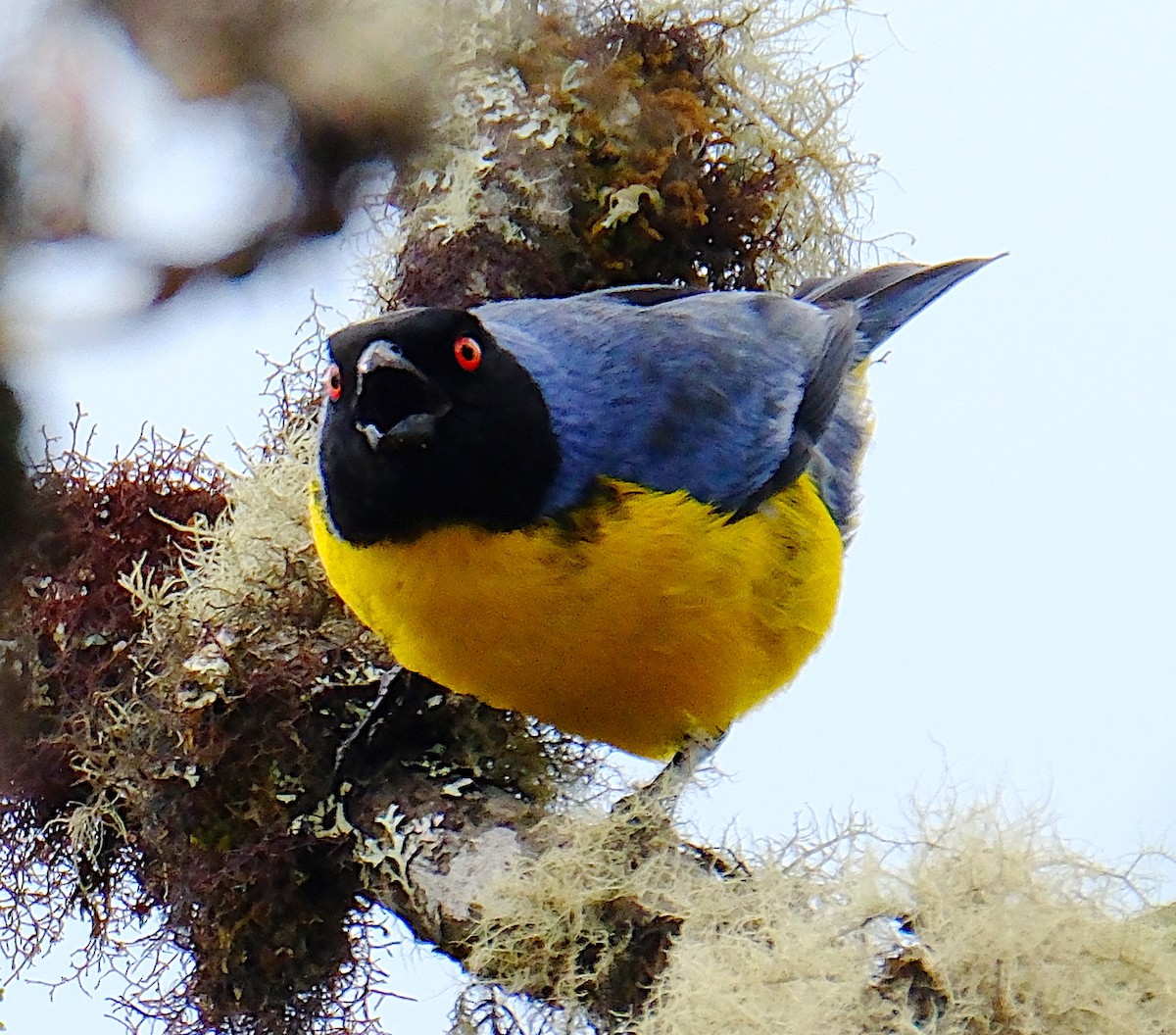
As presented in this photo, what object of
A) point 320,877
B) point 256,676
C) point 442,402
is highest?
point 442,402

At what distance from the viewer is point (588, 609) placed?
161 cm

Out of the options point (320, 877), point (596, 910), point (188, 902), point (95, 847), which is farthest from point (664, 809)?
point (95, 847)

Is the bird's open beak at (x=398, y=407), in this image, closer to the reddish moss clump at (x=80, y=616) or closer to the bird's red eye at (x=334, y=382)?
the bird's red eye at (x=334, y=382)

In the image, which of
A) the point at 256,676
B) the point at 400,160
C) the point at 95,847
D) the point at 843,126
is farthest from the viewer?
the point at 843,126

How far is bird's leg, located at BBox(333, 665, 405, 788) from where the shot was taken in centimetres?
173

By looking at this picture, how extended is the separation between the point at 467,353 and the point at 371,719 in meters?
0.53

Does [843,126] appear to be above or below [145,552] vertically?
above

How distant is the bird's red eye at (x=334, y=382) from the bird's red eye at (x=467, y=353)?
0.15m

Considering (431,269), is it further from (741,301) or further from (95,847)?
(95,847)

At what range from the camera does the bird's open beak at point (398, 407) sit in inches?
59.4

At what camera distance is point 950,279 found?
8.12ft

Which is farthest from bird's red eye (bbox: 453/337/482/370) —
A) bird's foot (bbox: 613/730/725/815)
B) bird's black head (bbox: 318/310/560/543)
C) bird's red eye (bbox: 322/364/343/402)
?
bird's foot (bbox: 613/730/725/815)

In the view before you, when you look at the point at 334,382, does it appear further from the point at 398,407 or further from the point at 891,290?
the point at 891,290

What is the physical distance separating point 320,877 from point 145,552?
0.52m
